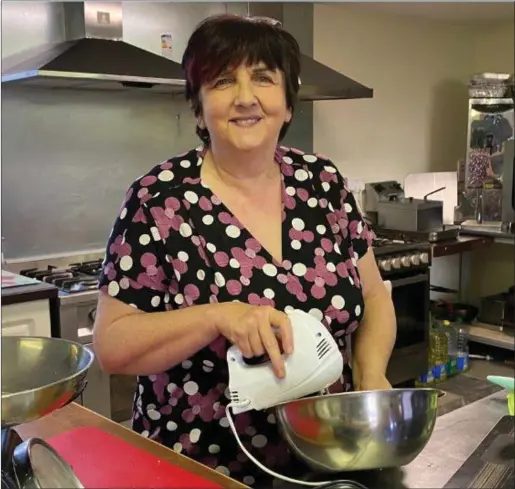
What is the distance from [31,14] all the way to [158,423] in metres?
2.00

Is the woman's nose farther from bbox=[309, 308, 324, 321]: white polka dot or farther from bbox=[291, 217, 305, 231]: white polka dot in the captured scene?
bbox=[309, 308, 324, 321]: white polka dot

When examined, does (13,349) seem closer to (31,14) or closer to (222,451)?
(222,451)

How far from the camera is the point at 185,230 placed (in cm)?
111

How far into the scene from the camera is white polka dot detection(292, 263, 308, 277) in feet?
3.73

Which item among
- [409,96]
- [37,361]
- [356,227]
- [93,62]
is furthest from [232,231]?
[409,96]

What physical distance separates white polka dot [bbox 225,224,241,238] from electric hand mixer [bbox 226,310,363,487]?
0.77ft

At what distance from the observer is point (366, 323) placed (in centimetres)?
123

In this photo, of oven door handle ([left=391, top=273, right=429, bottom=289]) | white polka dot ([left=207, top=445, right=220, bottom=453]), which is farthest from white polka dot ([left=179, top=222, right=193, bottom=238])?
oven door handle ([left=391, top=273, right=429, bottom=289])

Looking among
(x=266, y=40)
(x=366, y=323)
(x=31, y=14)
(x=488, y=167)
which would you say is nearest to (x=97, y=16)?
(x=31, y=14)

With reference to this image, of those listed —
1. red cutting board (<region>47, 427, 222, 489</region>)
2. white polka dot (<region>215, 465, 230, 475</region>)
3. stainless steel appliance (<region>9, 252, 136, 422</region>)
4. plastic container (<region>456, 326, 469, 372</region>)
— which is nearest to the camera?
red cutting board (<region>47, 427, 222, 489</region>)

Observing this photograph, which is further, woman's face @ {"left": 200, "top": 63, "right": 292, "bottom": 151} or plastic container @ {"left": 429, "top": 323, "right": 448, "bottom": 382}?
plastic container @ {"left": 429, "top": 323, "right": 448, "bottom": 382}

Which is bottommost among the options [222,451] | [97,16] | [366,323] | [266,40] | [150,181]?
[222,451]

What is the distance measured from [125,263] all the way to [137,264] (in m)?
0.02

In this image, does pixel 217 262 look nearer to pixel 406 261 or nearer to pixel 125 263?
pixel 125 263
